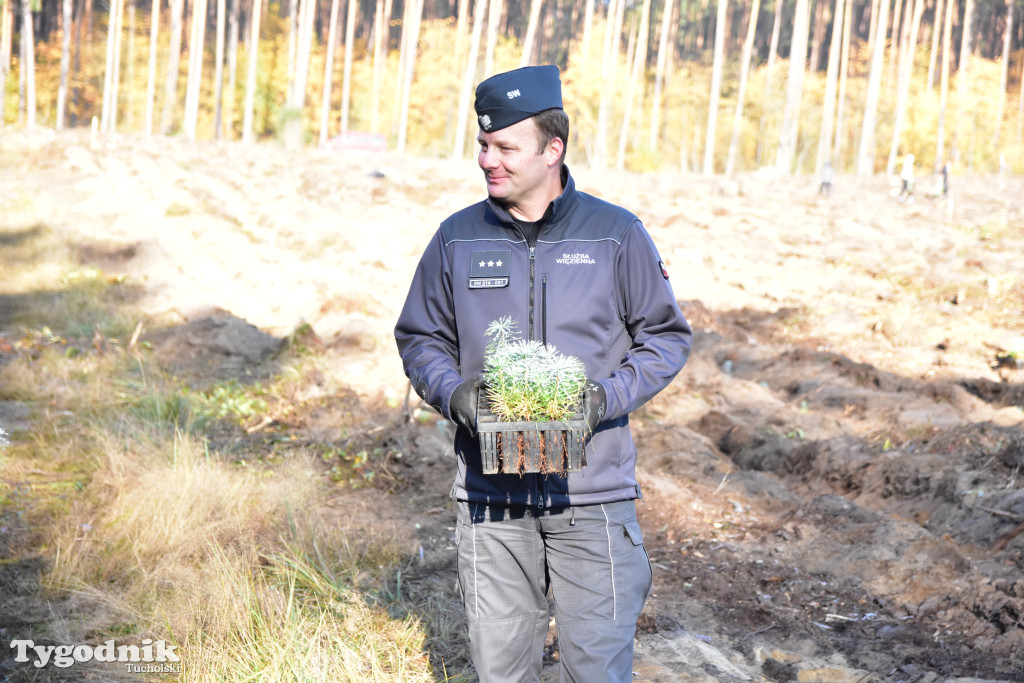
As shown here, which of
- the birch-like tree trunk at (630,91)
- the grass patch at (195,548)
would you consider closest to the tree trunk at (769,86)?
the birch-like tree trunk at (630,91)

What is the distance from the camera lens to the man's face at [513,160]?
2.38 metres

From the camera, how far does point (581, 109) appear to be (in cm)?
4378

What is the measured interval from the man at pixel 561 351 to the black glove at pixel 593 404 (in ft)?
0.36

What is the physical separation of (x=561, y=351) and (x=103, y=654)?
8.25ft

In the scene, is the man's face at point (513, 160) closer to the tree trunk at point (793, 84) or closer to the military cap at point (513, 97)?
the military cap at point (513, 97)

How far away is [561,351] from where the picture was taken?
235 centimetres

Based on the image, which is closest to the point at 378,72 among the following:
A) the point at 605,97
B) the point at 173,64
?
the point at 173,64

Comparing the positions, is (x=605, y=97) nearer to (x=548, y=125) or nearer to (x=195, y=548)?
(x=195, y=548)

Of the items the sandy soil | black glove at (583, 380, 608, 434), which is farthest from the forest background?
black glove at (583, 380, 608, 434)

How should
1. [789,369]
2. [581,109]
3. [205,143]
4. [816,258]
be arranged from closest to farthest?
[789,369] < [816,258] < [205,143] < [581,109]

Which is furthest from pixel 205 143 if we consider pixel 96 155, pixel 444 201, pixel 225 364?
pixel 225 364

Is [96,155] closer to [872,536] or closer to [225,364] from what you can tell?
[225,364]

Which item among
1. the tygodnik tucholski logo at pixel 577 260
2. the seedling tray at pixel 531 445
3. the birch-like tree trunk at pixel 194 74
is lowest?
the seedling tray at pixel 531 445

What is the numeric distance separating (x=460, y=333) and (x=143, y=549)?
8.80ft
